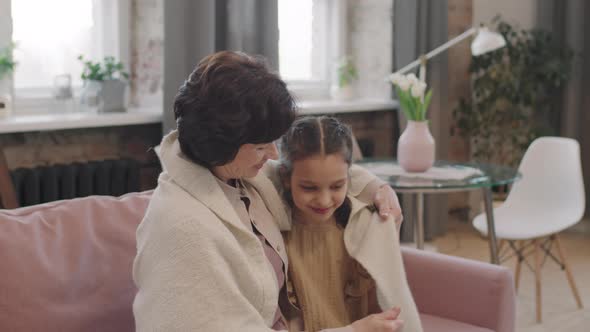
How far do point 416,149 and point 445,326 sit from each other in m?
1.23

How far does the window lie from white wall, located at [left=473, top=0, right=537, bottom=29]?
3.23ft

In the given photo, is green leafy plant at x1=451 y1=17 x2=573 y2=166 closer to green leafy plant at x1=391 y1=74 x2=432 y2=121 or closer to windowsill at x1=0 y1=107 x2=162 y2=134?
green leafy plant at x1=391 y1=74 x2=432 y2=121

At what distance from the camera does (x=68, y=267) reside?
1.59 metres

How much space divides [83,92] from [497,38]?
203 cm

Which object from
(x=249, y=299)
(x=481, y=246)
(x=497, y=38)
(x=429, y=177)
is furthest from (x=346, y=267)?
(x=481, y=246)

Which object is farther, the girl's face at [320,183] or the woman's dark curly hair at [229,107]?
the girl's face at [320,183]

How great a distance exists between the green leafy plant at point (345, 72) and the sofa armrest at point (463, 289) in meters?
2.47

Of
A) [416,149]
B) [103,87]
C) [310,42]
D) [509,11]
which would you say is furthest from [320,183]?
[509,11]

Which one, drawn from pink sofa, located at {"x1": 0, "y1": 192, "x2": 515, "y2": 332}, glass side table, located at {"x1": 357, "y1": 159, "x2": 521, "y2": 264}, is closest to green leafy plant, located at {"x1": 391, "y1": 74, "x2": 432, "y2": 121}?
glass side table, located at {"x1": 357, "y1": 159, "x2": 521, "y2": 264}

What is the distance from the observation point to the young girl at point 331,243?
183 cm

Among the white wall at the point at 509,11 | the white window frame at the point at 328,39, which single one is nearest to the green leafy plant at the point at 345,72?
the white window frame at the point at 328,39

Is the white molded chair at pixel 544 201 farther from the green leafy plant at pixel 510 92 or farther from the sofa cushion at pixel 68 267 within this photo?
the sofa cushion at pixel 68 267

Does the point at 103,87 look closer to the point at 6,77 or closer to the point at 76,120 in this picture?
the point at 76,120

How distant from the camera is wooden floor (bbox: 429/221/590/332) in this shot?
3621 mm
